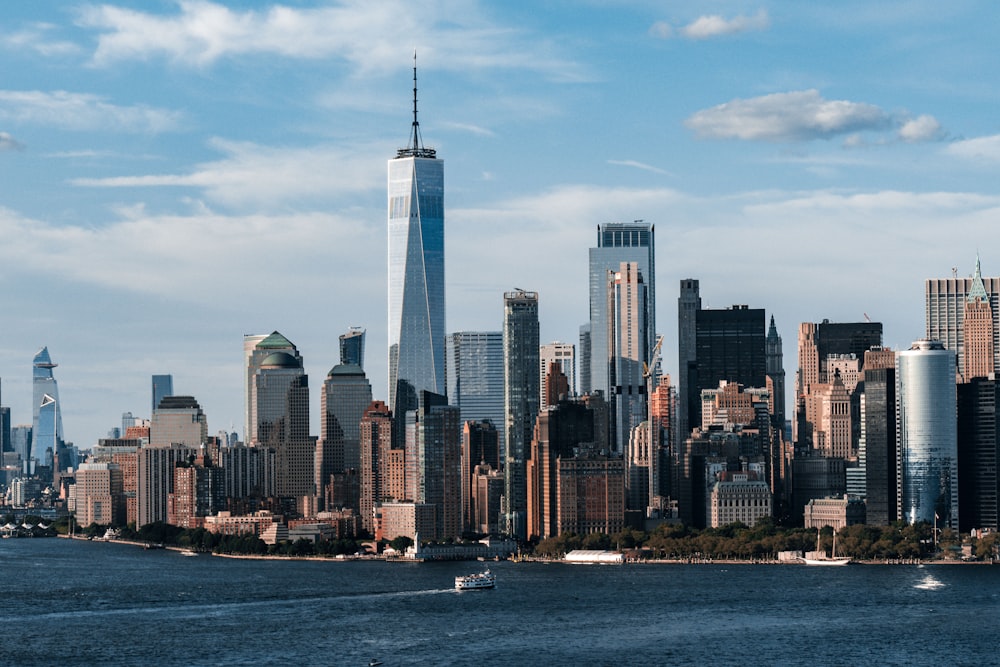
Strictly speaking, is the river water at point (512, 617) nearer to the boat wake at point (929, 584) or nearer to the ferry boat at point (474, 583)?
the boat wake at point (929, 584)

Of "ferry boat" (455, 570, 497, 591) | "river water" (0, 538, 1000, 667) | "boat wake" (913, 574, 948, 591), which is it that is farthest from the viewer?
"ferry boat" (455, 570, 497, 591)

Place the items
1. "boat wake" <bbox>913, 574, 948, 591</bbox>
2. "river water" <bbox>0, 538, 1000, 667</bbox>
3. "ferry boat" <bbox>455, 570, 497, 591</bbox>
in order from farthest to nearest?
"ferry boat" <bbox>455, 570, 497, 591</bbox> → "boat wake" <bbox>913, 574, 948, 591</bbox> → "river water" <bbox>0, 538, 1000, 667</bbox>

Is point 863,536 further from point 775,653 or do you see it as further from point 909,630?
point 775,653

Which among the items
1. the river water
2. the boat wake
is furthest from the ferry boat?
the boat wake

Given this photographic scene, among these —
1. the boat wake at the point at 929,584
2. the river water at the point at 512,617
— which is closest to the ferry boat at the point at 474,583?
the river water at the point at 512,617

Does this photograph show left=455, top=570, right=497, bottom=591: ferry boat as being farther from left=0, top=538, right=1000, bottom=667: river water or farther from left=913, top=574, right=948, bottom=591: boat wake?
left=913, top=574, right=948, bottom=591: boat wake

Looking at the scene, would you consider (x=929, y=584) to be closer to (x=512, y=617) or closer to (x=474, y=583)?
(x=474, y=583)

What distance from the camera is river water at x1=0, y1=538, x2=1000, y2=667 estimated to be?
104375 mm

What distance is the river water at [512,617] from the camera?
104m

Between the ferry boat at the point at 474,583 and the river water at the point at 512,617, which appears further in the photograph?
the ferry boat at the point at 474,583

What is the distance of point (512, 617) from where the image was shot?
125m

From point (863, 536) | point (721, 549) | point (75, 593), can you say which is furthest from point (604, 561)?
point (75, 593)

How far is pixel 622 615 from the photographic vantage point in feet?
413

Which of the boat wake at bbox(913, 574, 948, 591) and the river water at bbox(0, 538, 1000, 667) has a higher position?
the river water at bbox(0, 538, 1000, 667)
